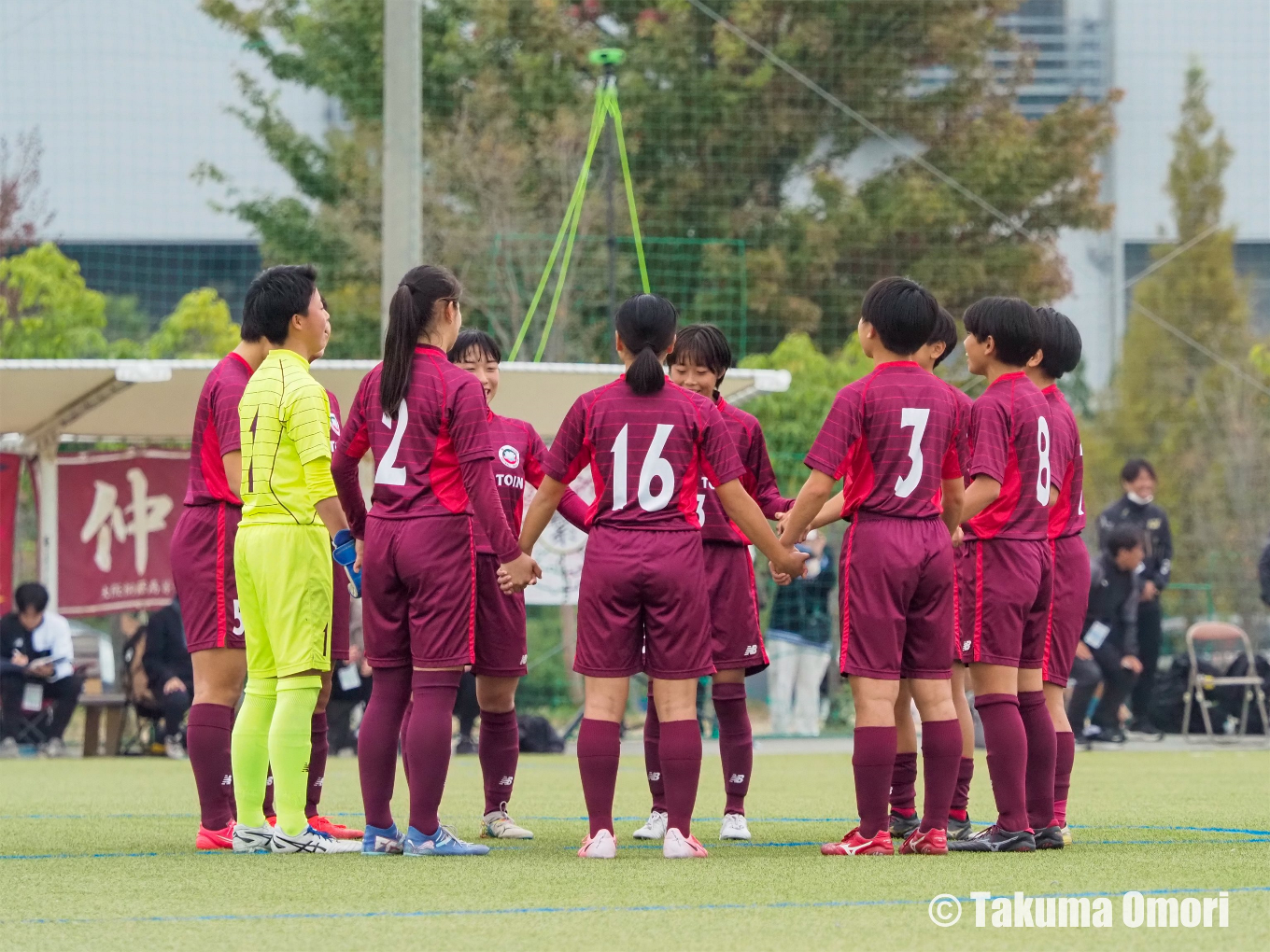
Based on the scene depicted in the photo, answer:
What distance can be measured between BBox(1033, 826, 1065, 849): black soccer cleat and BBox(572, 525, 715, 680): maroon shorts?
48.3 inches

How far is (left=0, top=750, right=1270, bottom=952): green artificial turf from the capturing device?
398cm

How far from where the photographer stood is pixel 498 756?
6.45 metres

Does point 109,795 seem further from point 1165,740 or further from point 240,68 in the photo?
point 240,68

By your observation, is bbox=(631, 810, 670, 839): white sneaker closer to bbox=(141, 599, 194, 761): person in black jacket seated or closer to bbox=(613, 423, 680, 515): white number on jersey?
bbox=(613, 423, 680, 515): white number on jersey

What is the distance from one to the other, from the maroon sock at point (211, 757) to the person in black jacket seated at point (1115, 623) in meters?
8.72

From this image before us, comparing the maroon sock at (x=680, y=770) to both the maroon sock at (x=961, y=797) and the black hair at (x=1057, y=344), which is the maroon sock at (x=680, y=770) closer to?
the maroon sock at (x=961, y=797)

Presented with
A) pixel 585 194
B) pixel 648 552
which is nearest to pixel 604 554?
pixel 648 552

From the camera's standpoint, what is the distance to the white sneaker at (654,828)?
6.36 meters

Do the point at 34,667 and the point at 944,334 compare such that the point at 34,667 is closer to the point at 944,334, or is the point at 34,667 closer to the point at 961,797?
the point at 961,797

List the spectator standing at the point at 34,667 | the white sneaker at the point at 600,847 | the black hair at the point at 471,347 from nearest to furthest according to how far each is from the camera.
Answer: the white sneaker at the point at 600,847 → the black hair at the point at 471,347 → the spectator standing at the point at 34,667

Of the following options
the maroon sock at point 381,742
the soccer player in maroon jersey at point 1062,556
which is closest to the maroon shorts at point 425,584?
the maroon sock at point 381,742

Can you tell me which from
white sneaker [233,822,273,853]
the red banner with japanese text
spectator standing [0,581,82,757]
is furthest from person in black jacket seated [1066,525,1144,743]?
white sneaker [233,822,273,853]

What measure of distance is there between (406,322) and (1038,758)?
2506 mm

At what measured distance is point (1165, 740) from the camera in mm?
14438
